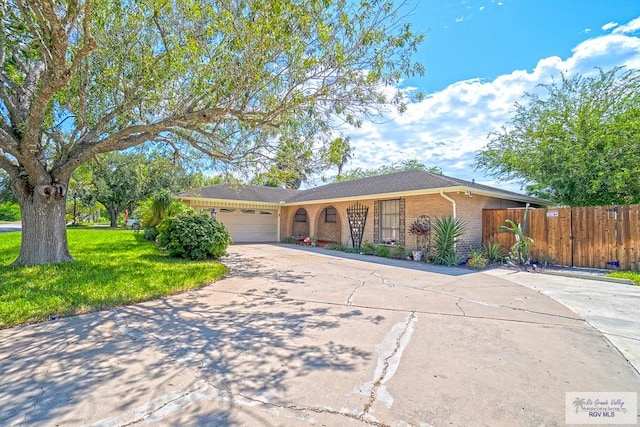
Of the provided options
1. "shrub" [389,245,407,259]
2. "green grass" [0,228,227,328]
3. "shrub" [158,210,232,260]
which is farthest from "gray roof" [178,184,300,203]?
"shrub" [389,245,407,259]

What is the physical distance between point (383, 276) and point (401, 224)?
5160mm

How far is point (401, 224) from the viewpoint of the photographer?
12938 mm

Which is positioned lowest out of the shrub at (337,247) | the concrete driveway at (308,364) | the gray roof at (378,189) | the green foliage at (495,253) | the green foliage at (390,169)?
the concrete driveway at (308,364)

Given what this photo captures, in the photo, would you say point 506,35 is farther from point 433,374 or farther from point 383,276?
point 433,374

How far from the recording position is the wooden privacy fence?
29.1 feet

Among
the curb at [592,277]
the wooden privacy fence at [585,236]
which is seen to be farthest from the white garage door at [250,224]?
the curb at [592,277]

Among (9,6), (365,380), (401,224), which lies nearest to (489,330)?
(365,380)

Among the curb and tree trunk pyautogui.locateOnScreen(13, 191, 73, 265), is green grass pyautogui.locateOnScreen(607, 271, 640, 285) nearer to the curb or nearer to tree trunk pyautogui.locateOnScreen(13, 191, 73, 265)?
the curb

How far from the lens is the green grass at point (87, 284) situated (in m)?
4.69

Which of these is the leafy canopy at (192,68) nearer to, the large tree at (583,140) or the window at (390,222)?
the window at (390,222)

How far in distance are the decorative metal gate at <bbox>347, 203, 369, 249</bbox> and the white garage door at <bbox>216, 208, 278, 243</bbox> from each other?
269 inches

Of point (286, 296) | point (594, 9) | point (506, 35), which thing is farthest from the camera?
point (506, 35)

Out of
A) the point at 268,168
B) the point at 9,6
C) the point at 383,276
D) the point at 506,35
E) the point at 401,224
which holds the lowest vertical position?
the point at 383,276

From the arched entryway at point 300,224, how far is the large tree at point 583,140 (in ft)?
40.0
